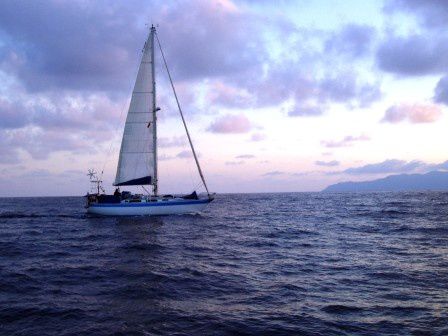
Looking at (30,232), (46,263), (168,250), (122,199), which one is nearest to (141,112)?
(122,199)

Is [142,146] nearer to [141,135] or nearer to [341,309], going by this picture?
[141,135]

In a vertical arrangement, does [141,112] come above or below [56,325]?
above

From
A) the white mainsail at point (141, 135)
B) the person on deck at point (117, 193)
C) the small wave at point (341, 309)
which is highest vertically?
the white mainsail at point (141, 135)

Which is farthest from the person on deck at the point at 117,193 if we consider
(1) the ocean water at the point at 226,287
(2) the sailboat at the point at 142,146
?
(1) the ocean water at the point at 226,287

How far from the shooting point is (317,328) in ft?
33.8

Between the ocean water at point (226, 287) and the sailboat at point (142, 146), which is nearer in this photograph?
the ocean water at point (226, 287)

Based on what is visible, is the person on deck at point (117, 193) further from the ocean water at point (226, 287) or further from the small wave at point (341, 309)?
the small wave at point (341, 309)

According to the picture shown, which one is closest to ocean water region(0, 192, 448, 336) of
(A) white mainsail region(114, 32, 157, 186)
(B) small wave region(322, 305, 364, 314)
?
(B) small wave region(322, 305, 364, 314)

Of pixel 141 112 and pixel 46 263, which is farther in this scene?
pixel 141 112

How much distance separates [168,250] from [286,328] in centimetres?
1444

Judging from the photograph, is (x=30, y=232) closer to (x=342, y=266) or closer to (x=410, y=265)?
(x=342, y=266)

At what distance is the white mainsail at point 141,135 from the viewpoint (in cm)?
4738

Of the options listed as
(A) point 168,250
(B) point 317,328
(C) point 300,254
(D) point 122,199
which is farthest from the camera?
(D) point 122,199

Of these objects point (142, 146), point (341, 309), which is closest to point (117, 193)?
point (142, 146)
